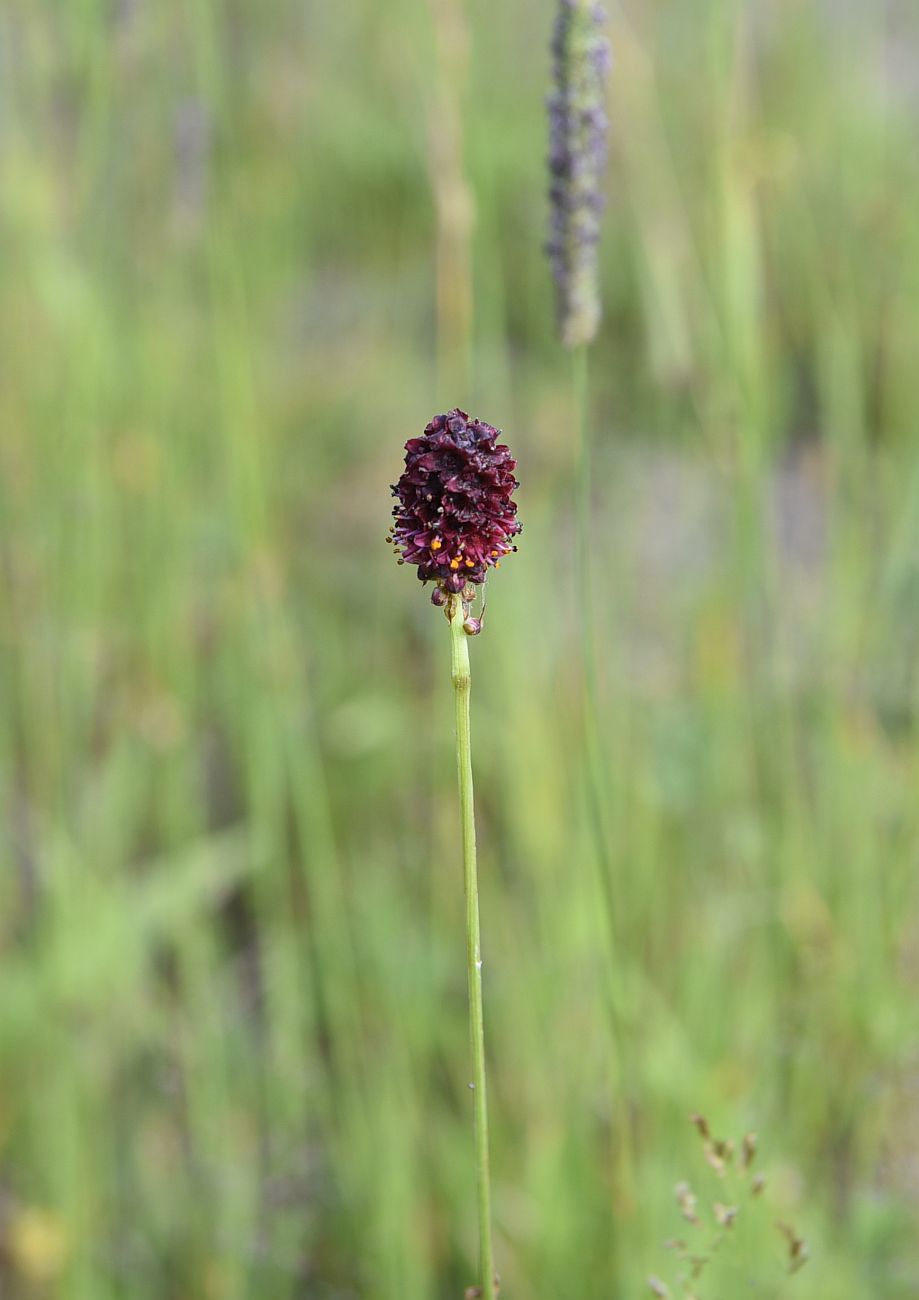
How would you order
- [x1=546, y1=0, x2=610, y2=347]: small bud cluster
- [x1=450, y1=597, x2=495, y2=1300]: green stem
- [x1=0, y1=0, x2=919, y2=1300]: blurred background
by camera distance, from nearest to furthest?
[x1=450, y1=597, x2=495, y2=1300]: green stem, [x1=546, y1=0, x2=610, y2=347]: small bud cluster, [x1=0, y1=0, x2=919, y2=1300]: blurred background

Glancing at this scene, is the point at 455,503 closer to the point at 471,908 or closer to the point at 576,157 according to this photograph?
the point at 471,908

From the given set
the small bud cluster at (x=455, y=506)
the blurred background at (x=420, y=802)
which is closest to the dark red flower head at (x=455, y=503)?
the small bud cluster at (x=455, y=506)

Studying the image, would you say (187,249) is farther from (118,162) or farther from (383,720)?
(383,720)

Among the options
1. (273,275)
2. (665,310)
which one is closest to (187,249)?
(273,275)

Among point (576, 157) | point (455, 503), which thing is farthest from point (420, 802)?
point (455, 503)

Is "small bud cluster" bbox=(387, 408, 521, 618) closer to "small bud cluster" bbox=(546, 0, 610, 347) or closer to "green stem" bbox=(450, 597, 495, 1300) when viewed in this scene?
"green stem" bbox=(450, 597, 495, 1300)

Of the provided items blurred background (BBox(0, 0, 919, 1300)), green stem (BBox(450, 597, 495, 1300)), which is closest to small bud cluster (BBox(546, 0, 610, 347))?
blurred background (BBox(0, 0, 919, 1300))
